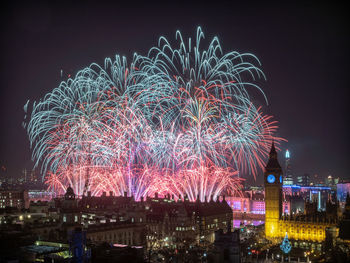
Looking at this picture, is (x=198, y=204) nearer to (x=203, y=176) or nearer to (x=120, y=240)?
(x=203, y=176)

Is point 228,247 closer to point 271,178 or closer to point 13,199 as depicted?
point 271,178

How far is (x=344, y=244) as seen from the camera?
6588 centimetres

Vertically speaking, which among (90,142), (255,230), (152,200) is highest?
(90,142)

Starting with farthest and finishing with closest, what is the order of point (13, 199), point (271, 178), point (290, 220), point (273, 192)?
point (13, 199), point (271, 178), point (273, 192), point (290, 220)

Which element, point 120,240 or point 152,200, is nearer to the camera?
point 120,240

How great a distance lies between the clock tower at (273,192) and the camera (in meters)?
104

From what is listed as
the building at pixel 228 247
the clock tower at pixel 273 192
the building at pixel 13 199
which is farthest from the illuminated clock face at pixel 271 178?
the building at pixel 13 199

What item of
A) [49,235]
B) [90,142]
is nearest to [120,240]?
[49,235]

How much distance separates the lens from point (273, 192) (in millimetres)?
108562

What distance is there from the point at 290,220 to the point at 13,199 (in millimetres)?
87540

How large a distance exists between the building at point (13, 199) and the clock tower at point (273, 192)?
74.4 meters

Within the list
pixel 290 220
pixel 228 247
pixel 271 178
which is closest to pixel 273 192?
pixel 271 178

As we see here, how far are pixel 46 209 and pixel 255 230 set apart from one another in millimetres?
53193

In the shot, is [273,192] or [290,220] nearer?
[290,220]
